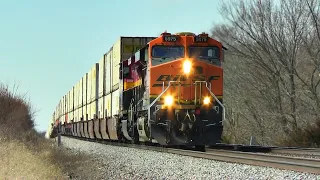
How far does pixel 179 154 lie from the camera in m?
13.3

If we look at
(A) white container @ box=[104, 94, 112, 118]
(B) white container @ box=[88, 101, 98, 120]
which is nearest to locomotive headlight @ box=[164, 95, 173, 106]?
(A) white container @ box=[104, 94, 112, 118]

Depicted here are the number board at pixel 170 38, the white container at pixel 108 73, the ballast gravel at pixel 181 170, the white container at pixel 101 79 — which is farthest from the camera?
the white container at pixel 101 79

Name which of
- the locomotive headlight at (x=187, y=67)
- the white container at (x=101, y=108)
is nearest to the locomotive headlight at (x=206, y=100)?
the locomotive headlight at (x=187, y=67)

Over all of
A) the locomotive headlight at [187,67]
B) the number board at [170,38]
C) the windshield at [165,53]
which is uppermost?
the number board at [170,38]

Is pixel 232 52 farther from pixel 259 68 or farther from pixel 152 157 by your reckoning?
pixel 152 157

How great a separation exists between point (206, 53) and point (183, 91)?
1447 millimetres

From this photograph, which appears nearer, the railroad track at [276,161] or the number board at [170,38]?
the railroad track at [276,161]

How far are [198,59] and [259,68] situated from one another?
37.9 ft

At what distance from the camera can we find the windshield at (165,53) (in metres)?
13.9

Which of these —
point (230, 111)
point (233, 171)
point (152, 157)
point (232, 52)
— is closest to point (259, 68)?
point (232, 52)

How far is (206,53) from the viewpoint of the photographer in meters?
14.1

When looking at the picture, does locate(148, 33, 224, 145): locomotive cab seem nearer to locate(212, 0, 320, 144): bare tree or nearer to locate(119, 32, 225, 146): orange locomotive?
locate(119, 32, 225, 146): orange locomotive

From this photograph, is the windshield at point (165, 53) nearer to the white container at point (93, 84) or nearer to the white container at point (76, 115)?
the white container at point (93, 84)

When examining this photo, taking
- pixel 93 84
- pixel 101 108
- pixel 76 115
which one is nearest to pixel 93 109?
pixel 93 84
